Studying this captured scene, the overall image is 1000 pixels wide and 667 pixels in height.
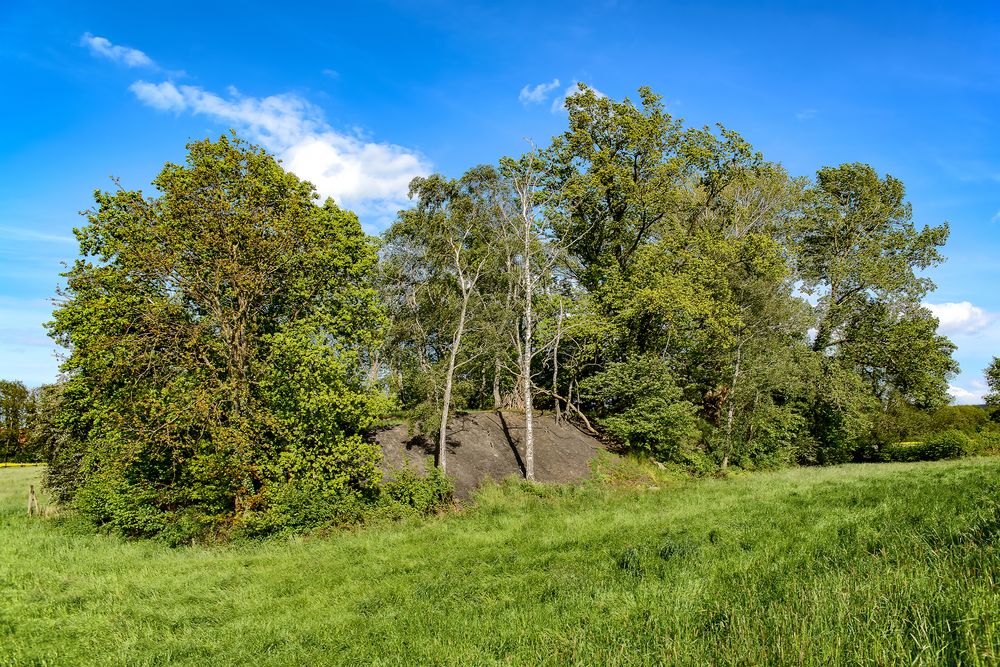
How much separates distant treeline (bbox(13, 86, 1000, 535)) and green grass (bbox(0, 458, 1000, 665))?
2888 mm

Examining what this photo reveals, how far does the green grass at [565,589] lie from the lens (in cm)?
537

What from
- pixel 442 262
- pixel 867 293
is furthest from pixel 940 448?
pixel 442 262

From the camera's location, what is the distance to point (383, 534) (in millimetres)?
15031

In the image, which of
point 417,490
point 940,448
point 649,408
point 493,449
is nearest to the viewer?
point 417,490

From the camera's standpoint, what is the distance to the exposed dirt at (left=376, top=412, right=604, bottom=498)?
20719mm

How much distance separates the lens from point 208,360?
16.7 meters

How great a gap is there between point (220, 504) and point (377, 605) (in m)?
10.7

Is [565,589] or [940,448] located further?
[940,448]

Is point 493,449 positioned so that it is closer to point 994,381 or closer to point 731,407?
point 731,407

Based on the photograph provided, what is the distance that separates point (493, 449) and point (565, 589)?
46.9ft

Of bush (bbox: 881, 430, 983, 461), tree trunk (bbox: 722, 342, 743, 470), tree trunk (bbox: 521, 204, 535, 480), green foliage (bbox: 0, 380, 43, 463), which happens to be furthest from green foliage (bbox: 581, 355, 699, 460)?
green foliage (bbox: 0, 380, 43, 463)

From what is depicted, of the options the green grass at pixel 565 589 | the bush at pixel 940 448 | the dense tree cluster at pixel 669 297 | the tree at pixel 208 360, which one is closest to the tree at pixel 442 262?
the dense tree cluster at pixel 669 297

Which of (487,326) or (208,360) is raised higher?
(487,326)

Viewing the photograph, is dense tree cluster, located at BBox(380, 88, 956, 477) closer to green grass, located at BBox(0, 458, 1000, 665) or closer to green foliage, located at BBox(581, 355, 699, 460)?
green foliage, located at BBox(581, 355, 699, 460)
